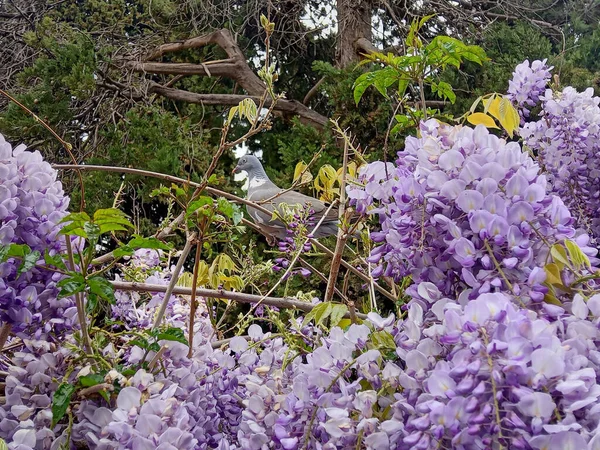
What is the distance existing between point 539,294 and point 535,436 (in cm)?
12

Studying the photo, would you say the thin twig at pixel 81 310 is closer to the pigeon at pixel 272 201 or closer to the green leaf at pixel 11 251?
the green leaf at pixel 11 251

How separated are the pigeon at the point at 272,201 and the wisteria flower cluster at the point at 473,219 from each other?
1.41 m

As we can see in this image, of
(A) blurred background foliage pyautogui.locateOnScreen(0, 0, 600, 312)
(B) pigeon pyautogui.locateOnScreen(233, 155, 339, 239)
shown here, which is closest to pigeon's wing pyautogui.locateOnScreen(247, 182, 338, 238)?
(B) pigeon pyautogui.locateOnScreen(233, 155, 339, 239)

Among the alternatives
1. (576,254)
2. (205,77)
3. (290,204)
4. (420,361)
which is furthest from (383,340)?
(205,77)

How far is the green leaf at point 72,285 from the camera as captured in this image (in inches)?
21.6

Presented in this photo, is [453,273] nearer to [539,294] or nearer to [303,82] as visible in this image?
[539,294]

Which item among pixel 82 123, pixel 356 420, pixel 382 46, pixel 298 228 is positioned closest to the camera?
pixel 356 420

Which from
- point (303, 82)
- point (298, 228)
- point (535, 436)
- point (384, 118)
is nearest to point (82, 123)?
point (303, 82)

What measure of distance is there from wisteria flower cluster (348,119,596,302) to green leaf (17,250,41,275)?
332 mm

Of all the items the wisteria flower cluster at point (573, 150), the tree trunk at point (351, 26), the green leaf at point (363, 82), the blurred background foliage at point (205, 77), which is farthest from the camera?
the tree trunk at point (351, 26)

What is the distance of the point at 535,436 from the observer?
38 cm

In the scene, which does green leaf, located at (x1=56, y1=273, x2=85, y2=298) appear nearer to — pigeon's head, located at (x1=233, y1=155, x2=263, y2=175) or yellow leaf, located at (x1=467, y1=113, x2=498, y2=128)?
yellow leaf, located at (x1=467, y1=113, x2=498, y2=128)

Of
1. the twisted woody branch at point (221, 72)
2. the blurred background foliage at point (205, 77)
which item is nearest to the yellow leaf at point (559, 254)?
the blurred background foliage at point (205, 77)

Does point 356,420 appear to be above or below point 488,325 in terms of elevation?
below
